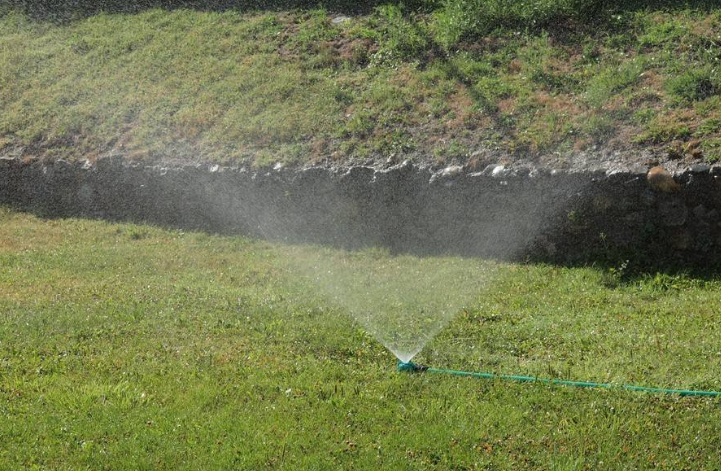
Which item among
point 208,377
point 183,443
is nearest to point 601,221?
point 208,377

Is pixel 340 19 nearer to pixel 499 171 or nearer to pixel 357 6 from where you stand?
pixel 357 6

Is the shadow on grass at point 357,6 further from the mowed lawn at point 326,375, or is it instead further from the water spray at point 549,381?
the water spray at point 549,381

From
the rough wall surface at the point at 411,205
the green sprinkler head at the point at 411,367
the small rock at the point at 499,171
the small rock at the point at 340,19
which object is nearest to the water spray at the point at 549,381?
the green sprinkler head at the point at 411,367

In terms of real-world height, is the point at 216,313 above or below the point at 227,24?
below

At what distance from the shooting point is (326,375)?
6.05 meters

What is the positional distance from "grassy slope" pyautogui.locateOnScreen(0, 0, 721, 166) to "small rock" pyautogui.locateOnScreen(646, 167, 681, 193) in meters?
0.32

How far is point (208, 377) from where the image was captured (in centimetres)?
603

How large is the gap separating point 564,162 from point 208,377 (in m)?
4.37

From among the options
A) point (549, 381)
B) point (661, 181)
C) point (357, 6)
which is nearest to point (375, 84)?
point (357, 6)

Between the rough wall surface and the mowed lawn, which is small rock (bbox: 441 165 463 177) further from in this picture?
the mowed lawn

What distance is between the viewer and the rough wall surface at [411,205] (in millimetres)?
8148

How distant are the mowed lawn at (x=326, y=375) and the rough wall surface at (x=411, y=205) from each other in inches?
20.6

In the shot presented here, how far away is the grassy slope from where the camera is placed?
9.35m

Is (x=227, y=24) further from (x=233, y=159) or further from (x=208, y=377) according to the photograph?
(x=208, y=377)
